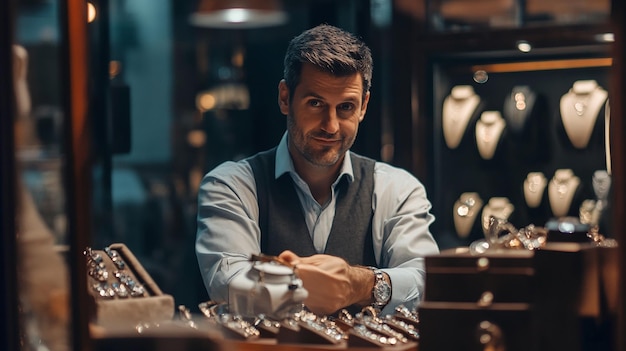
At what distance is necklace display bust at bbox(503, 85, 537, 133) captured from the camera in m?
4.31

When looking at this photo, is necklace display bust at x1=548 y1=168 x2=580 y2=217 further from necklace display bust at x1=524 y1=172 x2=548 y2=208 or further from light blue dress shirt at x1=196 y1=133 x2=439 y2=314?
light blue dress shirt at x1=196 y1=133 x2=439 y2=314

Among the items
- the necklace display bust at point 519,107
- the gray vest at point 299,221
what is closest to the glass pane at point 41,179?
the gray vest at point 299,221

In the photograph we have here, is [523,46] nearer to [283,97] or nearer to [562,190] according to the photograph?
[562,190]

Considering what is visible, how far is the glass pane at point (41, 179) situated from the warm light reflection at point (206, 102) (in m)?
4.73

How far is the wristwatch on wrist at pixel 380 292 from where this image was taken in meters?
2.37

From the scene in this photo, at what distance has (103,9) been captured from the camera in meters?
4.48

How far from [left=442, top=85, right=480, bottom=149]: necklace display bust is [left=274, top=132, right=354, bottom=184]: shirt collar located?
1718mm

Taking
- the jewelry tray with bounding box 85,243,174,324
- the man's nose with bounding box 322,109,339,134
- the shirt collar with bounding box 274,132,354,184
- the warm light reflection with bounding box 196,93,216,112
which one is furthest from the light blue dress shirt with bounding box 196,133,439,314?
the warm light reflection with bounding box 196,93,216,112

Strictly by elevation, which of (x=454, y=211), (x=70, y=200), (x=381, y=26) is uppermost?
(x=381, y=26)

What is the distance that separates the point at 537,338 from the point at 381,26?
3121 millimetres

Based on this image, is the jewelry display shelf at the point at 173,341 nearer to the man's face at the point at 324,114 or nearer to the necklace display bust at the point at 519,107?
the man's face at the point at 324,114

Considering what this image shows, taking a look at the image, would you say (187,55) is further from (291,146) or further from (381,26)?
(291,146)

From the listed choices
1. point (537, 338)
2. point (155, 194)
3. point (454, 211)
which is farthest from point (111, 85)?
point (537, 338)

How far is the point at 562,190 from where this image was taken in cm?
414
